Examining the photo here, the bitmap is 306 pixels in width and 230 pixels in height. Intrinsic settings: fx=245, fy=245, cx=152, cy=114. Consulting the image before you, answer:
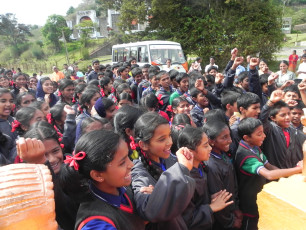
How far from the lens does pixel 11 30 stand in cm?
4603

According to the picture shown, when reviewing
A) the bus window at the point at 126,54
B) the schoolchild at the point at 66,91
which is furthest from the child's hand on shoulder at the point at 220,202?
the bus window at the point at 126,54

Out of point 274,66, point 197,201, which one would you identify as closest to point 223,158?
point 197,201

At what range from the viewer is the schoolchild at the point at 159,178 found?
3.52 ft

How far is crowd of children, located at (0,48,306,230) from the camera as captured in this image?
3.76ft

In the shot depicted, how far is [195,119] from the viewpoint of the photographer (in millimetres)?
3312

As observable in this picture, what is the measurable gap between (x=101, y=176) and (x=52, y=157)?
79 cm

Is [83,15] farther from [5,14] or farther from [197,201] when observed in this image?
[197,201]

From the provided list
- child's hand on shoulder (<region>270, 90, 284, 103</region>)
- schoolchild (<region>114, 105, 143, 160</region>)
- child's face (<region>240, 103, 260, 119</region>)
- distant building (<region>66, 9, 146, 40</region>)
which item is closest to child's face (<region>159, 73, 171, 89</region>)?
child's face (<region>240, 103, 260, 119</region>)

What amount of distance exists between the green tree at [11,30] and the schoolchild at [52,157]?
169 ft

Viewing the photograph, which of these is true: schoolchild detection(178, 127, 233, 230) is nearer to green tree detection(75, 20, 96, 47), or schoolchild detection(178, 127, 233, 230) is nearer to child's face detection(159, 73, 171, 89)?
child's face detection(159, 73, 171, 89)

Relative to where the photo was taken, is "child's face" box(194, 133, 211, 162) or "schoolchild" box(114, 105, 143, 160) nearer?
"child's face" box(194, 133, 211, 162)

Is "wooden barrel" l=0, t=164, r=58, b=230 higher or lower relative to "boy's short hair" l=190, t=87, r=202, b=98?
higher

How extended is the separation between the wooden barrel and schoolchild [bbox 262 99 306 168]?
7.82 feet

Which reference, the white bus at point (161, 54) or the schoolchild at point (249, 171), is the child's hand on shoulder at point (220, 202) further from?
the white bus at point (161, 54)
